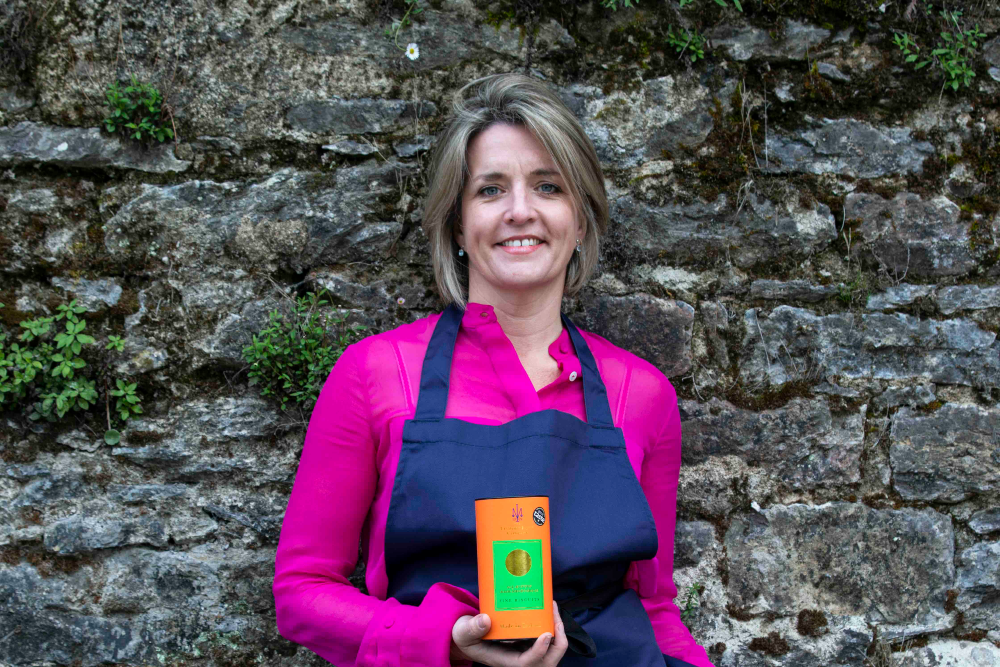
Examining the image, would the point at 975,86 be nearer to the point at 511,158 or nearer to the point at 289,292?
the point at 511,158

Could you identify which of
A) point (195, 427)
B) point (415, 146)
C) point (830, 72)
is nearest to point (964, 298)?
point (830, 72)

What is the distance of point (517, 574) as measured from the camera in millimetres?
1299

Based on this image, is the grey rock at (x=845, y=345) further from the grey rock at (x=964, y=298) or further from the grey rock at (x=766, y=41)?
the grey rock at (x=766, y=41)

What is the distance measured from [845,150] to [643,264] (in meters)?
0.76

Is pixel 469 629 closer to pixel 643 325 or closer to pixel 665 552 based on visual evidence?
pixel 665 552

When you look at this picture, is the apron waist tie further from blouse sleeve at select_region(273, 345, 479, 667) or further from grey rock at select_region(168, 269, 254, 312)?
grey rock at select_region(168, 269, 254, 312)

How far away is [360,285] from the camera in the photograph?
2305 millimetres

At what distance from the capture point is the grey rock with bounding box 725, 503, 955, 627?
2.38 m

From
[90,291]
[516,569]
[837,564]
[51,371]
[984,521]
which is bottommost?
[837,564]

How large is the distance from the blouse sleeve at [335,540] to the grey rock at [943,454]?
63.2 inches

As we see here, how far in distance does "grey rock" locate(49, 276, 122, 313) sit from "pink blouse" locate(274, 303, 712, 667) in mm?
801

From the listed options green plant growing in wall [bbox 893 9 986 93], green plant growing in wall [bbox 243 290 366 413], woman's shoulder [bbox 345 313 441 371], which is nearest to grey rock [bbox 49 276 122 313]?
green plant growing in wall [bbox 243 290 366 413]

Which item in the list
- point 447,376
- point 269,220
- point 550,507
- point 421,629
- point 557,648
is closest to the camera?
point 557,648

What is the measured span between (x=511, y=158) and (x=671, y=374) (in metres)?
0.91
